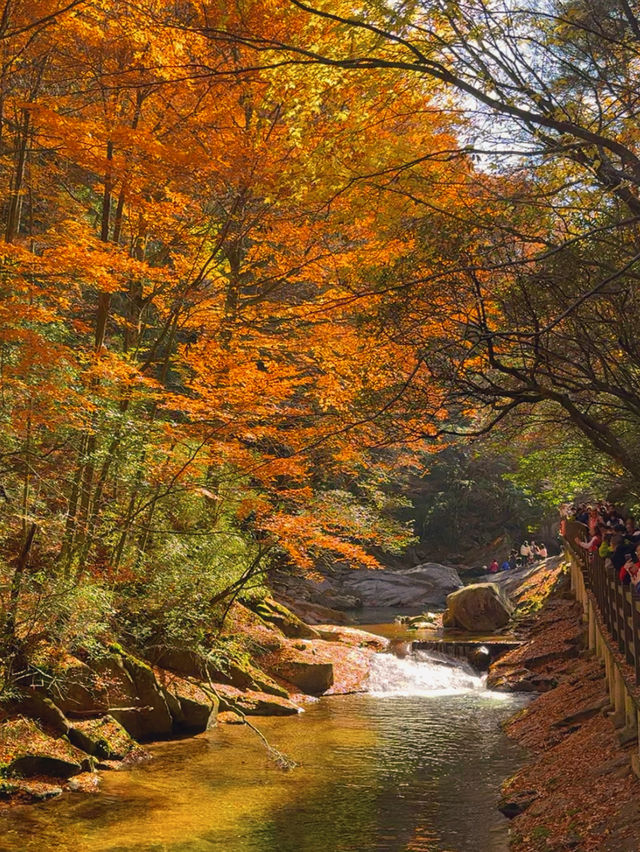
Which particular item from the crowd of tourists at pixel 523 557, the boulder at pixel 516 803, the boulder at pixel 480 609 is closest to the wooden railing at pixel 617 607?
the boulder at pixel 516 803

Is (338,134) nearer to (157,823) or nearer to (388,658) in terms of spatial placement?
(157,823)

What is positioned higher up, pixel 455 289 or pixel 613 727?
pixel 455 289

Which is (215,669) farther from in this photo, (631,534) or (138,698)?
(631,534)

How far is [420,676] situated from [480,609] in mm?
6391

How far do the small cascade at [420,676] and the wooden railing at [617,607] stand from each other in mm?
4376

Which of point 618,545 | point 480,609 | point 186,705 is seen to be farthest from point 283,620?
point 618,545

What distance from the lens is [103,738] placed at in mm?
11938

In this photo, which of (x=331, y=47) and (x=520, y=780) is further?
(x=520, y=780)

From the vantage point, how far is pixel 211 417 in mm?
13281

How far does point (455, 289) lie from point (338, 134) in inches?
80.4

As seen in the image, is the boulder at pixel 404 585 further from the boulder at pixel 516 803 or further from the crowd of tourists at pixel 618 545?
the boulder at pixel 516 803

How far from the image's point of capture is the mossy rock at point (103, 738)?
37.8 feet

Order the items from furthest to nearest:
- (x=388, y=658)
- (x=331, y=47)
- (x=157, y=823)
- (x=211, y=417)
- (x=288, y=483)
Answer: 1. (x=388, y=658)
2. (x=288, y=483)
3. (x=211, y=417)
4. (x=157, y=823)
5. (x=331, y=47)

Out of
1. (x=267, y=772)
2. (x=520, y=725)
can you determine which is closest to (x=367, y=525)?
(x=520, y=725)
